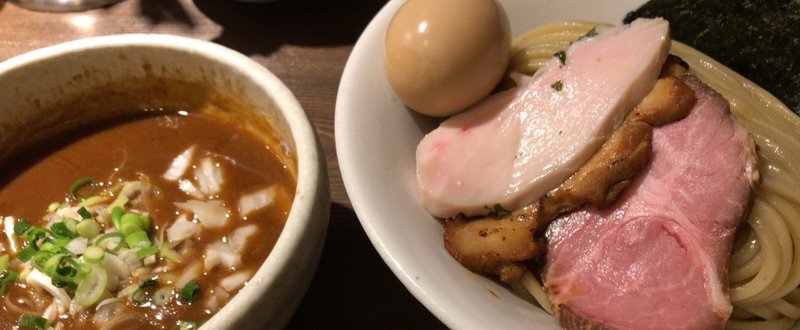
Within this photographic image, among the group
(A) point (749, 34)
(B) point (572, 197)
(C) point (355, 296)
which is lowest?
(C) point (355, 296)

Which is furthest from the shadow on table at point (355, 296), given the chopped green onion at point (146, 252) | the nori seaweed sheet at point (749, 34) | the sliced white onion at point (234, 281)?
the nori seaweed sheet at point (749, 34)

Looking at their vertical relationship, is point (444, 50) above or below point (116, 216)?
above

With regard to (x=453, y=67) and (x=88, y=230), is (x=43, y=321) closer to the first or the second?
(x=88, y=230)

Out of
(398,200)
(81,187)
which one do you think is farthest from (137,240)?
(398,200)

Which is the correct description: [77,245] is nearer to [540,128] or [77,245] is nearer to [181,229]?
[181,229]

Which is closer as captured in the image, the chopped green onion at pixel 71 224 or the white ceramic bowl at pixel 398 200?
the white ceramic bowl at pixel 398 200

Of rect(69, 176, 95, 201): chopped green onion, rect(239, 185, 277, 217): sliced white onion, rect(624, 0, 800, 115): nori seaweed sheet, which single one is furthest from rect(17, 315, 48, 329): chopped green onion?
rect(624, 0, 800, 115): nori seaweed sheet

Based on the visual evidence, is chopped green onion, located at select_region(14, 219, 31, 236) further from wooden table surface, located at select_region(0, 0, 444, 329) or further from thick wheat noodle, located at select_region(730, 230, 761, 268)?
thick wheat noodle, located at select_region(730, 230, 761, 268)

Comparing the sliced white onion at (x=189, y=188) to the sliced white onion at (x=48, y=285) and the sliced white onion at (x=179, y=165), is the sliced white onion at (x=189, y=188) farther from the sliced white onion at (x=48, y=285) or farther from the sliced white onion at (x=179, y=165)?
the sliced white onion at (x=48, y=285)
